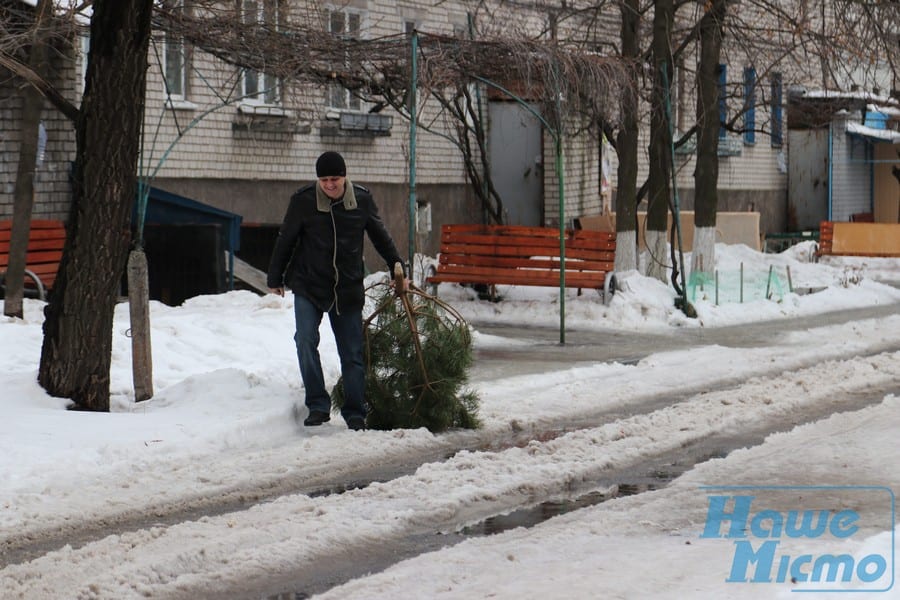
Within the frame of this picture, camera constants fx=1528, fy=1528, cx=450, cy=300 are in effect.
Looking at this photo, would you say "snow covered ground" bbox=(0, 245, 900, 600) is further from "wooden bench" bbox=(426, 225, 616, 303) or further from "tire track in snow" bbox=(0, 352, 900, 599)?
"wooden bench" bbox=(426, 225, 616, 303)

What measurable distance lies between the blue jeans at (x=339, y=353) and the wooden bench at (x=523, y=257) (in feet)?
27.3

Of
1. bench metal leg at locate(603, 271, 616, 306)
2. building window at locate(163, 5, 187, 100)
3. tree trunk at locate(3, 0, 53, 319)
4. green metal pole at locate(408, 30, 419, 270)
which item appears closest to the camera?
green metal pole at locate(408, 30, 419, 270)

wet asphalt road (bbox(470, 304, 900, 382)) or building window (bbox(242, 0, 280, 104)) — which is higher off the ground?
building window (bbox(242, 0, 280, 104))

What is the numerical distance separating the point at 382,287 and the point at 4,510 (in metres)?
3.85

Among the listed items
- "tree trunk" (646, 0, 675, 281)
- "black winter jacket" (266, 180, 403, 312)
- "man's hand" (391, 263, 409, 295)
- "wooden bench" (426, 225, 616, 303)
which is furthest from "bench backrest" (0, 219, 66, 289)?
"man's hand" (391, 263, 409, 295)

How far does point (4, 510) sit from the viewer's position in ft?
22.6

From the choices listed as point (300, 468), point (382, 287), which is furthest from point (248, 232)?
point (300, 468)

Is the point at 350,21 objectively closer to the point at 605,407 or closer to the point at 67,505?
the point at 605,407

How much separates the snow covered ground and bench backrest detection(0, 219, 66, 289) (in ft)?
14.8

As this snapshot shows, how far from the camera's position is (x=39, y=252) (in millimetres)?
Answer: 17859

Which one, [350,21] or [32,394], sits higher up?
[350,21]

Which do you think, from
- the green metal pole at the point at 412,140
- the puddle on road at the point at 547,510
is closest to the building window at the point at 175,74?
the green metal pole at the point at 412,140

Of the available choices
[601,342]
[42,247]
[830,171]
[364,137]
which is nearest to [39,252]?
[42,247]

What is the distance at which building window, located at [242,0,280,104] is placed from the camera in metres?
14.4
